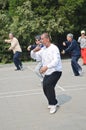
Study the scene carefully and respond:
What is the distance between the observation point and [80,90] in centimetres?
1359

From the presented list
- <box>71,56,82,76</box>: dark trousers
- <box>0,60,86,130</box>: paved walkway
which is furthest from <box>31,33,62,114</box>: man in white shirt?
<box>71,56,82,76</box>: dark trousers

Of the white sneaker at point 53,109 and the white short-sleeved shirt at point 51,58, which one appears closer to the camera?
the white short-sleeved shirt at point 51,58

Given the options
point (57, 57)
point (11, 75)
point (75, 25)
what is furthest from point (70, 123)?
point (75, 25)

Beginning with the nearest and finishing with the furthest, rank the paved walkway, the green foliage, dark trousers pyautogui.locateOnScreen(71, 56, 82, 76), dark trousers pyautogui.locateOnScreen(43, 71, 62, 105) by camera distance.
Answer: the paved walkway
dark trousers pyautogui.locateOnScreen(43, 71, 62, 105)
dark trousers pyautogui.locateOnScreen(71, 56, 82, 76)
the green foliage

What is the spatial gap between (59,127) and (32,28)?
15.6 m

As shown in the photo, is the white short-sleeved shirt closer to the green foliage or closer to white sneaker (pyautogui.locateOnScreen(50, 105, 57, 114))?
white sneaker (pyautogui.locateOnScreen(50, 105, 57, 114))

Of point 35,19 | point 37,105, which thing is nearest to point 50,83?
point 37,105

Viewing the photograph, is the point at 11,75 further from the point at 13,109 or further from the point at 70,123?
the point at 70,123

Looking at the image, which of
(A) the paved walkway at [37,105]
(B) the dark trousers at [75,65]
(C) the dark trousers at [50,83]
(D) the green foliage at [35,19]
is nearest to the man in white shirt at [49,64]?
(C) the dark trousers at [50,83]

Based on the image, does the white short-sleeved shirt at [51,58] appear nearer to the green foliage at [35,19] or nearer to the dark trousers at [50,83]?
the dark trousers at [50,83]

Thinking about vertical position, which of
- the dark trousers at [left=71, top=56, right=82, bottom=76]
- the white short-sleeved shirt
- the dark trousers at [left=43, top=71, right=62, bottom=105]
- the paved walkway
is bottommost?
the dark trousers at [left=71, top=56, right=82, bottom=76]

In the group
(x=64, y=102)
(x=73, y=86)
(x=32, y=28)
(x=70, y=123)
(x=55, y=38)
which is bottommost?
(x=55, y=38)

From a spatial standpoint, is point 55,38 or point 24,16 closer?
point 24,16

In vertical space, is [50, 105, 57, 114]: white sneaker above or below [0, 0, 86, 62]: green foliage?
above
